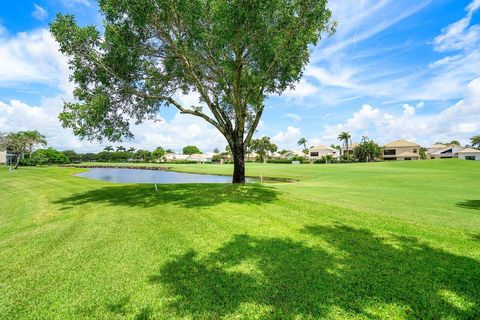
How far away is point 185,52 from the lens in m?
12.6

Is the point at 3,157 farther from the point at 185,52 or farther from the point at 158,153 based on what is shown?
the point at 185,52

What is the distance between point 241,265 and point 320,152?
115694mm

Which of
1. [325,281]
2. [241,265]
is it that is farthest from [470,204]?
[241,265]

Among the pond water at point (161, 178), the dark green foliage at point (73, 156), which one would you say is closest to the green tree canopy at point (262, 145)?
the pond water at point (161, 178)

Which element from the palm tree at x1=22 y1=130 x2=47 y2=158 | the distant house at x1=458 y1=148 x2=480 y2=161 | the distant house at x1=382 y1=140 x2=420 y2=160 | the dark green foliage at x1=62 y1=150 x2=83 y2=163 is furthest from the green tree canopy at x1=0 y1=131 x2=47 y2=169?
the distant house at x1=458 y1=148 x2=480 y2=161

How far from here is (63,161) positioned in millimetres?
102750

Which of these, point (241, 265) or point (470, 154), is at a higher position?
point (470, 154)

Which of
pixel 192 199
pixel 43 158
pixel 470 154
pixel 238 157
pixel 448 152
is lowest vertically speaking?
pixel 192 199

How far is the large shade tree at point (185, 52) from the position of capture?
11234mm

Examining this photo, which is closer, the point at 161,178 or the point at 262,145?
the point at 161,178

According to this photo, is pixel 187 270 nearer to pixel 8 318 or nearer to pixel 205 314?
pixel 205 314

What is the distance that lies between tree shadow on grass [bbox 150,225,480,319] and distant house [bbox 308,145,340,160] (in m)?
111

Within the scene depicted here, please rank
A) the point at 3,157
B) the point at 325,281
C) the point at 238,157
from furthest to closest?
the point at 3,157, the point at 238,157, the point at 325,281

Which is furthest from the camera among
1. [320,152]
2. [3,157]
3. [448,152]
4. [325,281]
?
[320,152]
